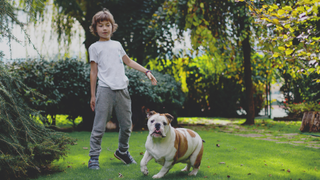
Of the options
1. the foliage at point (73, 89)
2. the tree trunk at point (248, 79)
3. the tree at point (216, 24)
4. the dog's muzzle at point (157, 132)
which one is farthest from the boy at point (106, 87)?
the tree trunk at point (248, 79)

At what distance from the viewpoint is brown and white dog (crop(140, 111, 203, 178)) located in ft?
8.68

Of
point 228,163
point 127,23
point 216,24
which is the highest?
point 127,23

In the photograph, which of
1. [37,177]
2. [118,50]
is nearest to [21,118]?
[37,177]

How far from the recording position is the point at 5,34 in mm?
2939

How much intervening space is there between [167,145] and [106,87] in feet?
3.69

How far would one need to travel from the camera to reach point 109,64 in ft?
10.9

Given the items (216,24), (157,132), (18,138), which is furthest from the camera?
(216,24)

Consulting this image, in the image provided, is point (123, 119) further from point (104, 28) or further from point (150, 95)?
point (150, 95)

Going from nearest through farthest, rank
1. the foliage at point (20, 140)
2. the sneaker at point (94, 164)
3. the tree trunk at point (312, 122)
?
the foliage at point (20, 140) < the sneaker at point (94, 164) < the tree trunk at point (312, 122)

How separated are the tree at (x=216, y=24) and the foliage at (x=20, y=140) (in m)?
4.07

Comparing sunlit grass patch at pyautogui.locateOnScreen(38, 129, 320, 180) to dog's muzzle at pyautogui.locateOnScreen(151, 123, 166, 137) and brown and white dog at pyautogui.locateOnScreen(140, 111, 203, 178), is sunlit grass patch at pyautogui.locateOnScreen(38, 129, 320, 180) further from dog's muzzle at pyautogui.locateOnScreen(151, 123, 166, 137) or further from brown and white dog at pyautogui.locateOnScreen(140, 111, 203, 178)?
dog's muzzle at pyautogui.locateOnScreen(151, 123, 166, 137)

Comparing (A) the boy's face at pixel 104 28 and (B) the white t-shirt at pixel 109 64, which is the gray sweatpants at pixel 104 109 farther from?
(A) the boy's face at pixel 104 28

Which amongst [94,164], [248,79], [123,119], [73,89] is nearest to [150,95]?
[73,89]

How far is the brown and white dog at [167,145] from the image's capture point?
8.68 feet
